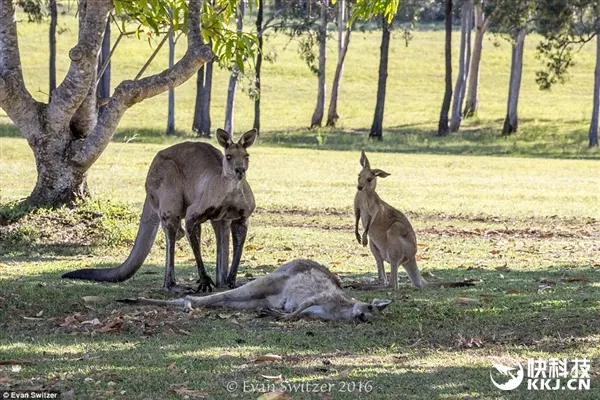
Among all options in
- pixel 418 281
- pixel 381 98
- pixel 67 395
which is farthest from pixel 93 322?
pixel 381 98

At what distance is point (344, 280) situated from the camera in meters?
11.9

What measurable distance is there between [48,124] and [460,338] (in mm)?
8082

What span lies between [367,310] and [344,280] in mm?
2783

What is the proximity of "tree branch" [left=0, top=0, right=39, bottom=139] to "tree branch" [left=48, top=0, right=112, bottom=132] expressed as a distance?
320 millimetres

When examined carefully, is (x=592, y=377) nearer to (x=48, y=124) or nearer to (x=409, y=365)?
(x=409, y=365)

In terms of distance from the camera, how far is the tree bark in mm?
14320

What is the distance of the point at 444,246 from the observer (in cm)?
1633

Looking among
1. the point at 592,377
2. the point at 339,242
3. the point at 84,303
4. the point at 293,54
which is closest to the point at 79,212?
the point at 339,242

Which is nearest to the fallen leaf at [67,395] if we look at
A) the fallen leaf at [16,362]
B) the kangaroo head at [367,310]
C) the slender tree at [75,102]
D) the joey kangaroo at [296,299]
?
the fallen leaf at [16,362]

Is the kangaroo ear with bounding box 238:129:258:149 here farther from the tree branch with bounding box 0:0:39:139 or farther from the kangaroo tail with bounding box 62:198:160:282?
the tree branch with bounding box 0:0:39:139

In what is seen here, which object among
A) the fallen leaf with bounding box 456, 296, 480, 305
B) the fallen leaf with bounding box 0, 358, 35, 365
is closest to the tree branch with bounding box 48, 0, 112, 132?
the fallen leaf with bounding box 456, 296, 480, 305

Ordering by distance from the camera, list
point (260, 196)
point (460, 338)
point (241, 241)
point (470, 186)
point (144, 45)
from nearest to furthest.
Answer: point (460, 338) < point (241, 241) < point (260, 196) < point (470, 186) < point (144, 45)

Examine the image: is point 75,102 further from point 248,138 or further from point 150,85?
point 248,138

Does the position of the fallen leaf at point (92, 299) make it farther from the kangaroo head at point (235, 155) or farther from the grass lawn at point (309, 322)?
the kangaroo head at point (235, 155)
